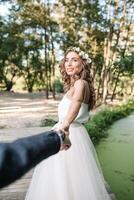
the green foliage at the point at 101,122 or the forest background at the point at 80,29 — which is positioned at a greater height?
the forest background at the point at 80,29

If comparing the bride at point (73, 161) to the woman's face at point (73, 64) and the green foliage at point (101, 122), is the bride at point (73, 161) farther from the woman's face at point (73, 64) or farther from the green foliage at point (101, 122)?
the green foliage at point (101, 122)

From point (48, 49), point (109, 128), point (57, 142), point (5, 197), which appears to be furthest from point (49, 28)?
point (57, 142)

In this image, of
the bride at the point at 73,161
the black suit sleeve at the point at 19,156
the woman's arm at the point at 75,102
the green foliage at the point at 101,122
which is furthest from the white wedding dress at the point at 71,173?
the green foliage at the point at 101,122

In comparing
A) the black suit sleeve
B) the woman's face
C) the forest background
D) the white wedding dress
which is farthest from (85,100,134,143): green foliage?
the black suit sleeve

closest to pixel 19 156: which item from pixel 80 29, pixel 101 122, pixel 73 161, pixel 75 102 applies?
pixel 75 102

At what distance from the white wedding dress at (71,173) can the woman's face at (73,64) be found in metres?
0.20

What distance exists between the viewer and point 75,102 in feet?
9.61

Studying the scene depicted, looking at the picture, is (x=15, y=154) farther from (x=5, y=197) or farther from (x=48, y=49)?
(x=48, y=49)

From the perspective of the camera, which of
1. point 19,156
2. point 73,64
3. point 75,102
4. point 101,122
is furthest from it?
point 101,122

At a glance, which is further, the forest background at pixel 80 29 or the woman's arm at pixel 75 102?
the forest background at pixel 80 29

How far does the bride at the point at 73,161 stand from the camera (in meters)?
3.17

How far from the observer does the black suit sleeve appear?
738mm

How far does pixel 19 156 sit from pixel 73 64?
2440mm

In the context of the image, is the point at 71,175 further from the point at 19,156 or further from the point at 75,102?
the point at 19,156
